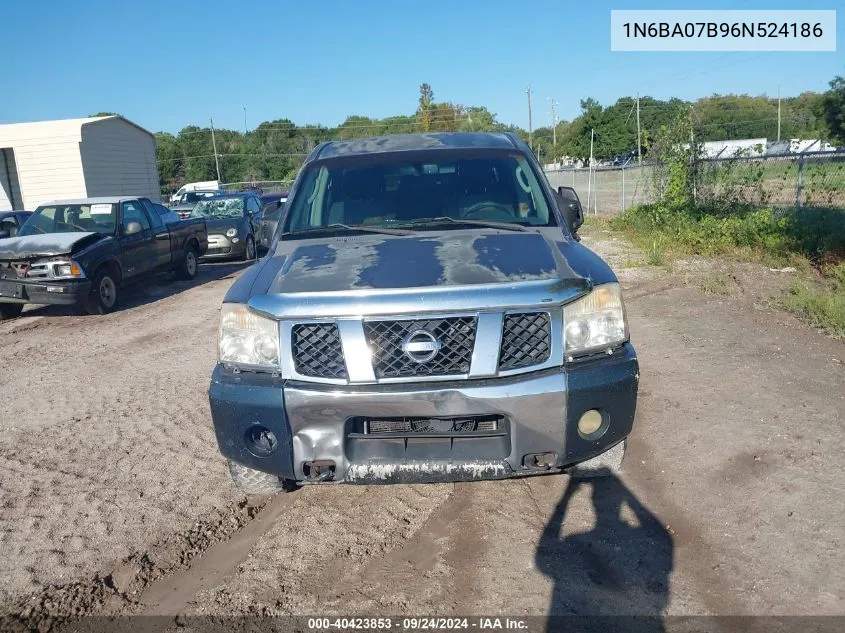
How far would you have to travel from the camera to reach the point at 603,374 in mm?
3082

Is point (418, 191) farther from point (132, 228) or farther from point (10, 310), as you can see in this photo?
point (10, 310)

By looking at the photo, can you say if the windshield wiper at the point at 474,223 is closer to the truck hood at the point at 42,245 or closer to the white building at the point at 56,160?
the truck hood at the point at 42,245

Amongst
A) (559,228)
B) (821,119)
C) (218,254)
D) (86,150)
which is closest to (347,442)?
(559,228)

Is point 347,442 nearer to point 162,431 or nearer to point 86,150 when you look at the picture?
point 162,431

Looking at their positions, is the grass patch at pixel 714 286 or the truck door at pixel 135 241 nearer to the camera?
the grass patch at pixel 714 286

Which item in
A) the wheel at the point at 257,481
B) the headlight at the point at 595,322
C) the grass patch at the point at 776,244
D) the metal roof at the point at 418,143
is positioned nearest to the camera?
the headlight at the point at 595,322

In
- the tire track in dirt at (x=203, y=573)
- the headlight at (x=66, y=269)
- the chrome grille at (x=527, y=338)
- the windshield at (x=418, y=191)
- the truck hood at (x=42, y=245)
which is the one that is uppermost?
the windshield at (x=418, y=191)

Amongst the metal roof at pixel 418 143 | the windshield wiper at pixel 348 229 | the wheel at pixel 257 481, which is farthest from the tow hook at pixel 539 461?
the metal roof at pixel 418 143

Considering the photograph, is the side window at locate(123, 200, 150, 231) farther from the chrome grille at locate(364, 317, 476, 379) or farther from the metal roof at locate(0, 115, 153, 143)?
the metal roof at locate(0, 115, 153, 143)

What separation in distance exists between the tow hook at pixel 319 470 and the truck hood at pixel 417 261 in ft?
2.56

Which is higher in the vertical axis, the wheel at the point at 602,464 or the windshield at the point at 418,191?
the windshield at the point at 418,191

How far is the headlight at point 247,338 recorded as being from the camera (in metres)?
3.18

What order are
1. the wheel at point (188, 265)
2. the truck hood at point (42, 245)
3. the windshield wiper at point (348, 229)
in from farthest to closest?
the wheel at point (188, 265) → the truck hood at point (42, 245) → the windshield wiper at point (348, 229)

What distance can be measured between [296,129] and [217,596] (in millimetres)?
81293
